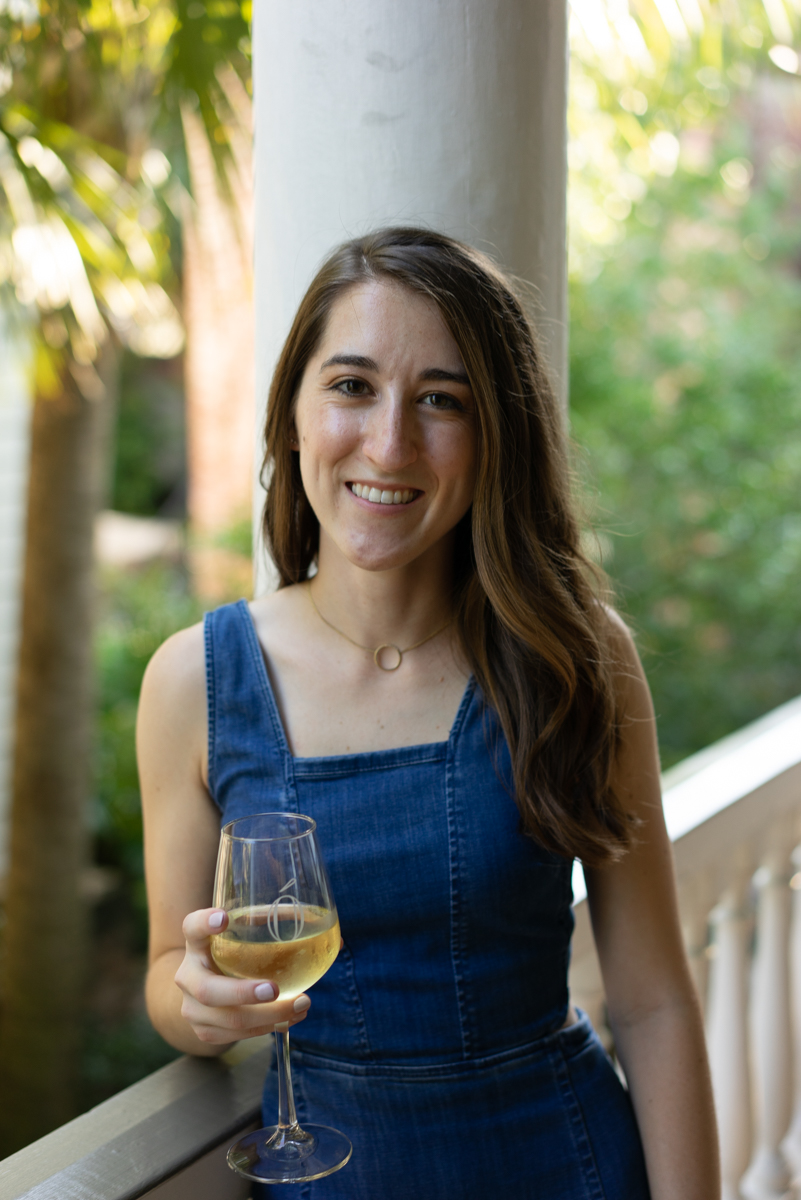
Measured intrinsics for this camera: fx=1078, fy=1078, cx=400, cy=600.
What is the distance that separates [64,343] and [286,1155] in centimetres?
262

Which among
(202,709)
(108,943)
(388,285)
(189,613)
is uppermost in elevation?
(388,285)

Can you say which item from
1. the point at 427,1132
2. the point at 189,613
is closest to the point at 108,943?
the point at 189,613

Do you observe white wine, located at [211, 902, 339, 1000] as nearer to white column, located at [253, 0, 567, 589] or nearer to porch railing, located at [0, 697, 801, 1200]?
porch railing, located at [0, 697, 801, 1200]

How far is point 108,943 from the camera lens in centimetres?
512

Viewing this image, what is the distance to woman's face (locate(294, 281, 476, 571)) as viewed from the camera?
1318 mm

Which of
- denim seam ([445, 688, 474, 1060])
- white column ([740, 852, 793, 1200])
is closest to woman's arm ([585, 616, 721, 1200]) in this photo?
denim seam ([445, 688, 474, 1060])

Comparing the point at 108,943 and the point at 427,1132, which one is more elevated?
the point at 427,1132

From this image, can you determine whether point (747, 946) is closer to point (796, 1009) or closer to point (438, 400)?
point (796, 1009)

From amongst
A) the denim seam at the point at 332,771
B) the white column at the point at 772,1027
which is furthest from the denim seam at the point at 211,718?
the white column at the point at 772,1027

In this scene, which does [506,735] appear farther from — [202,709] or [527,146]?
[527,146]

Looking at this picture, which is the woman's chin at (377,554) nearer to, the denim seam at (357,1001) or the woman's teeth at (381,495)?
the woman's teeth at (381,495)

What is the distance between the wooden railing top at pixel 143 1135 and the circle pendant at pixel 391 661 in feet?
1.80

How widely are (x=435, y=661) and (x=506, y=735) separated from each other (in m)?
0.16

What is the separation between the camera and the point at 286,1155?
1.19 metres
